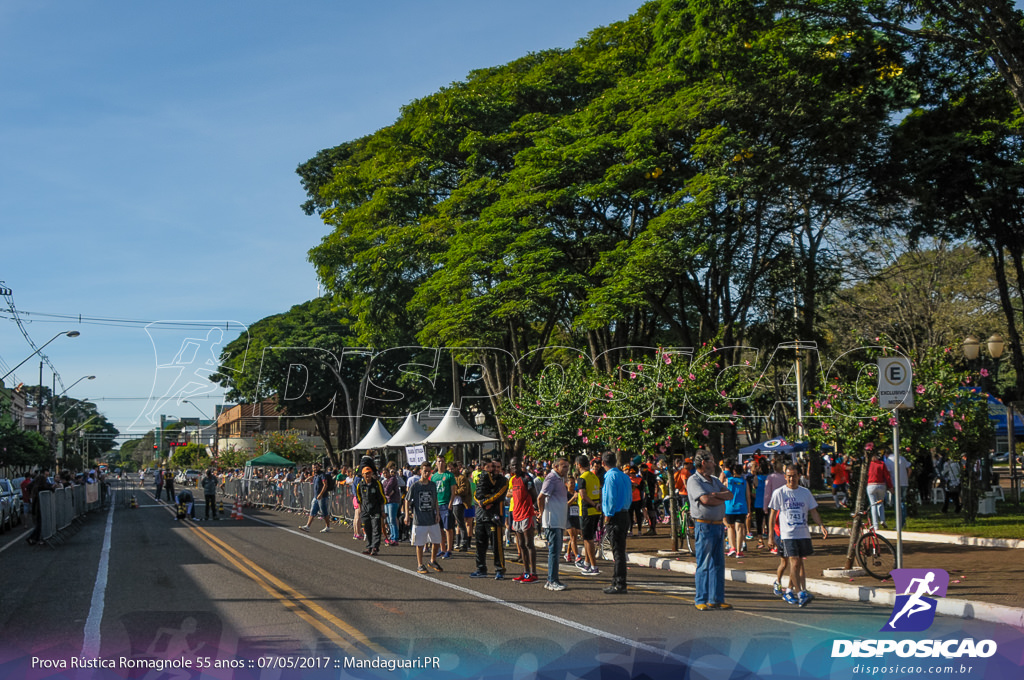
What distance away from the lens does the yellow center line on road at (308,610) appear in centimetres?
912

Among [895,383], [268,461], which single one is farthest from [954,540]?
[268,461]

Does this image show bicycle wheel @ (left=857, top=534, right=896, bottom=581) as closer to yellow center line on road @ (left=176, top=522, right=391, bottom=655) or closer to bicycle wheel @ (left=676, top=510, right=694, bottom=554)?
bicycle wheel @ (left=676, top=510, right=694, bottom=554)

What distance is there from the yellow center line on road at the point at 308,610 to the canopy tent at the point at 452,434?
34.9 feet

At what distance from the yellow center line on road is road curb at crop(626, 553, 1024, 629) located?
6382 mm

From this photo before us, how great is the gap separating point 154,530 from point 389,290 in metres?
12.8

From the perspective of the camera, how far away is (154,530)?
27031mm

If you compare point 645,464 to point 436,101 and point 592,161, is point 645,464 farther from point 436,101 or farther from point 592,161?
point 436,101

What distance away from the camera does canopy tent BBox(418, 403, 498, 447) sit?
28.6 m

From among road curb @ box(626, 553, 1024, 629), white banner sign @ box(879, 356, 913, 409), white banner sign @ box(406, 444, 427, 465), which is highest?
white banner sign @ box(879, 356, 913, 409)

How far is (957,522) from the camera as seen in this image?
23.2 meters

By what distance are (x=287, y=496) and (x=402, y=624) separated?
29077mm

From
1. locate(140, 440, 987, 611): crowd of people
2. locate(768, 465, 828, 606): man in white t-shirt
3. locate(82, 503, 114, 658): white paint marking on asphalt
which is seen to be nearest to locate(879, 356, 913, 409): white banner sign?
locate(140, 440, 987, 611): crowd of people

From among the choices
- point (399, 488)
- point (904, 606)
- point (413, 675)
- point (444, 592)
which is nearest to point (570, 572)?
point (444, 592)

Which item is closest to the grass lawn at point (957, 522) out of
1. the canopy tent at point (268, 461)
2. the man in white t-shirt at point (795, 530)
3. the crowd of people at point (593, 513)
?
the crowd of people at point (593, 513)
